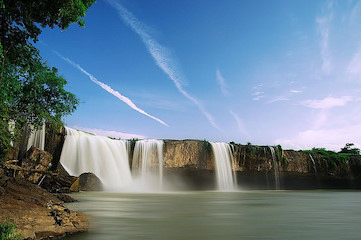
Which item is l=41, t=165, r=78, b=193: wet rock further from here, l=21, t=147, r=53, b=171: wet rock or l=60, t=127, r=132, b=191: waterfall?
l=60, t=127, r=132, b=191: waterfall

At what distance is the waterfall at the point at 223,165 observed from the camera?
1019 inches

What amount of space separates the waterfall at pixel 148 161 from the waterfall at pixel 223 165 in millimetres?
5594

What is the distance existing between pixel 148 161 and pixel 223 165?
7561 millimetres

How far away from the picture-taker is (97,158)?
22016mm

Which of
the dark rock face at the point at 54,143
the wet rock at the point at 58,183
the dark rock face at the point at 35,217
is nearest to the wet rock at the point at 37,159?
the wet rock at the point at 58,183

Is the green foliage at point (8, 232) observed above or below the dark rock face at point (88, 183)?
below

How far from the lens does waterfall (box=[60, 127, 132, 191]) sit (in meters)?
20.9

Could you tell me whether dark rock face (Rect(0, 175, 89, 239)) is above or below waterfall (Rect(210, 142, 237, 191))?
below

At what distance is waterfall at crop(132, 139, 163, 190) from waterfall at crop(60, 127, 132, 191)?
96 centimetres

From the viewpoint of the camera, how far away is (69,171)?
20297mm

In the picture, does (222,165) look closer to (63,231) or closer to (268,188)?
(268,188)

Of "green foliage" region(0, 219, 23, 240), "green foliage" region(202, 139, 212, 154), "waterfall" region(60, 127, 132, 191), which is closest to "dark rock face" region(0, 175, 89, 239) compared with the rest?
"green foliage" region(0, 219, 23, 240)

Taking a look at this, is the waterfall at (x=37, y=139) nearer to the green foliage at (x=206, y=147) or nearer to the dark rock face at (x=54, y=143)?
the dark rock face at (x=54, y=143)

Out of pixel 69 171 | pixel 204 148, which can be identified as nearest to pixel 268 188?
pixel 204 148
